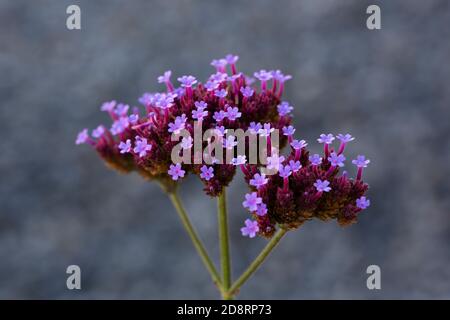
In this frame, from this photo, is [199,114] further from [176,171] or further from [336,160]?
[336,160]

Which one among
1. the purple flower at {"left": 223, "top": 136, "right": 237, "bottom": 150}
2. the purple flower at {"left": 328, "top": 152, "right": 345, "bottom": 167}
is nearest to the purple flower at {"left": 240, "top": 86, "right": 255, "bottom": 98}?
the purple flower at {"left": 223, "top": 136, "right": 237, "bottom": 150}

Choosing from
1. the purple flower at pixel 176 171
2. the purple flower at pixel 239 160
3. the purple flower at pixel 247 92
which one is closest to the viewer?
the purple flower at pixel 239 160

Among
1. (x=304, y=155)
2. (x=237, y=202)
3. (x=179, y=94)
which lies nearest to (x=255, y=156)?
(x=304, y=155)

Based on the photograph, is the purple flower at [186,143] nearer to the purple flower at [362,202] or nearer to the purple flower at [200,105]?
the purple flower at [200,105]

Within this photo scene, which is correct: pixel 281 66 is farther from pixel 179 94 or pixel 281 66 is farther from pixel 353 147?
pixel 179 94

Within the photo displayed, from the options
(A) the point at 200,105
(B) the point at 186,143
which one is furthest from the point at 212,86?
(B) the point at 186,143

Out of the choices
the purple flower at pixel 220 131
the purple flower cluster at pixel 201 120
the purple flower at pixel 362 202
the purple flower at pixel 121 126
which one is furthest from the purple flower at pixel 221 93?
the purple flower at pixel 362 202

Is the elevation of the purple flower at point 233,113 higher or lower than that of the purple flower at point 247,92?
lower
